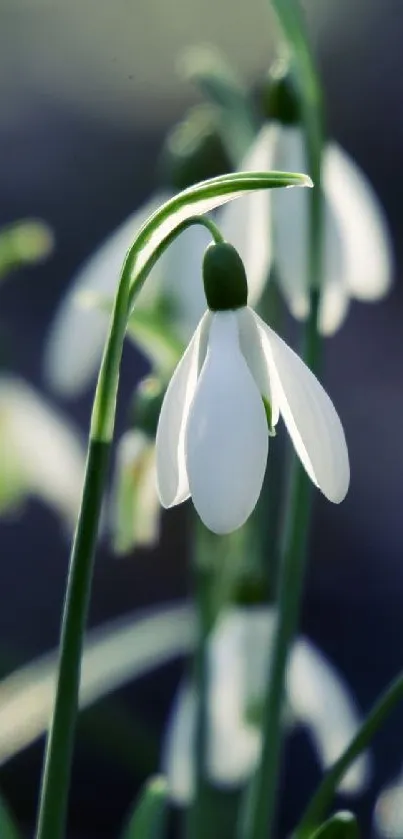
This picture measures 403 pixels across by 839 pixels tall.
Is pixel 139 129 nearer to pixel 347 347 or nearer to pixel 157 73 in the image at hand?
pixel 157 73

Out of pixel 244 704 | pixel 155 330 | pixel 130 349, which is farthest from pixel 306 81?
pixel 130 349

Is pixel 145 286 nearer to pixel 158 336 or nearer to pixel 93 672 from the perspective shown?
pixel 158 336

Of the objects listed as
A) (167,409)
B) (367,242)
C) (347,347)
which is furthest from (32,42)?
(167,409)

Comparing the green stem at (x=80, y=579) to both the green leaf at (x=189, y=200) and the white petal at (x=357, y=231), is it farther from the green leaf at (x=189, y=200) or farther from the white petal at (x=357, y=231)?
the white petal at (x=357, y=231)

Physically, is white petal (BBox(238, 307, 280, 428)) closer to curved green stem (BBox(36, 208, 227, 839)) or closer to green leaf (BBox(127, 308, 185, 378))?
curved green stem (BBox(36, 208, 227, 839))

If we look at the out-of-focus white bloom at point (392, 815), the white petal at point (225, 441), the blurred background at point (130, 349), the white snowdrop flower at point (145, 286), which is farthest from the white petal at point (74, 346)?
the blurred background at point (130, 349)

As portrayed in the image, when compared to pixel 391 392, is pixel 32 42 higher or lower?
higher
